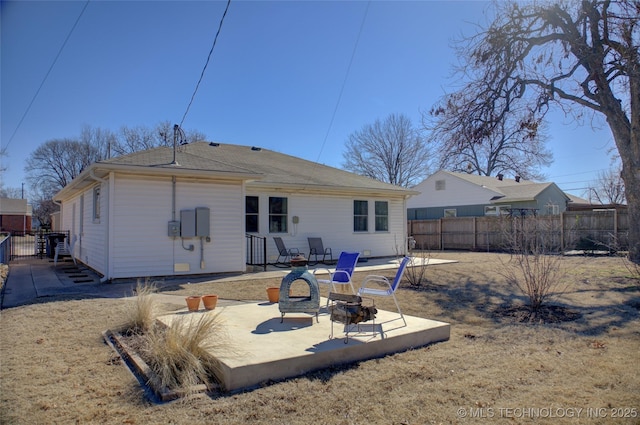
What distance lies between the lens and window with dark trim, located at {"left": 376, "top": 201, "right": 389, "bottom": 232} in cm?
1544

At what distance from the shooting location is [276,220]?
42.6 ft

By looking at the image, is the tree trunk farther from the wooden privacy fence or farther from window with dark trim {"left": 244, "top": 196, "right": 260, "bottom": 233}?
window with dark trim {"left": 244, "top": 196, "right": 260, "bottom": 233}

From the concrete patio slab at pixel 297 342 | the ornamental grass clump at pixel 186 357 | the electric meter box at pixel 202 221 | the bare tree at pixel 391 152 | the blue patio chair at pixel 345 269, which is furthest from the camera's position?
the bare tree at pixel 391 152

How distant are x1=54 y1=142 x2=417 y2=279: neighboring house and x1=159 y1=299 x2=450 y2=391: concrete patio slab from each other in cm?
420

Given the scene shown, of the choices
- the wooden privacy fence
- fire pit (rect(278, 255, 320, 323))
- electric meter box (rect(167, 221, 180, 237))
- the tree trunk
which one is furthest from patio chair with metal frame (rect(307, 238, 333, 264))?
the tree trunk

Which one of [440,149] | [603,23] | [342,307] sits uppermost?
[603,23]

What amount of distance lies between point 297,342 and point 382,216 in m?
11.6

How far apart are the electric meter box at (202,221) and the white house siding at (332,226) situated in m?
2.59

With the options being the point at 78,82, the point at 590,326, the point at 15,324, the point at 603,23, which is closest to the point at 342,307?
the point at 590,326

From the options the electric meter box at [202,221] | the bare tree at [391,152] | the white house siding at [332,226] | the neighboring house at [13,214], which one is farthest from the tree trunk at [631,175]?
the neighboring house at [13,214]

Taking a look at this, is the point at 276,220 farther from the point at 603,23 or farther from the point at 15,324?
the point at 603,23

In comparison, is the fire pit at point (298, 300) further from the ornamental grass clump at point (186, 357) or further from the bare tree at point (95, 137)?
the bare tree at point (95, 137)

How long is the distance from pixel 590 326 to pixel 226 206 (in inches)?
311

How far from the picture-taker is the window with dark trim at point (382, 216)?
15.4 m
